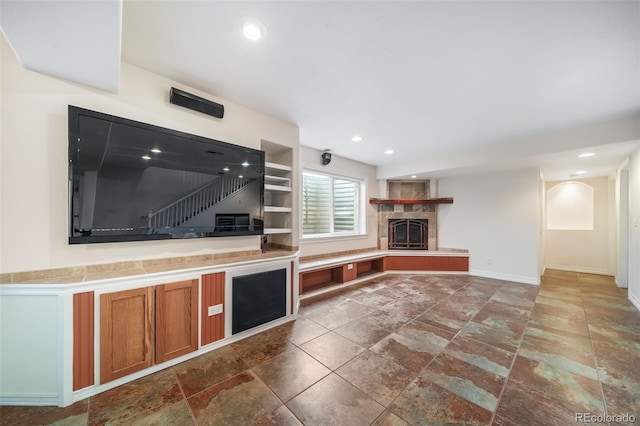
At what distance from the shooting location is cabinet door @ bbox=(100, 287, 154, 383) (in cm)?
168

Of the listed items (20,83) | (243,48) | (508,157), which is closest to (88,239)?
(20,83)

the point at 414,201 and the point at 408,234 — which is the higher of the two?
the point at 414,201

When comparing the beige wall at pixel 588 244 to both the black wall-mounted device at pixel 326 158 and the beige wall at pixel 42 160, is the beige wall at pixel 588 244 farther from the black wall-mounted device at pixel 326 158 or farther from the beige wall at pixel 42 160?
the beige wall at pixel 42 160

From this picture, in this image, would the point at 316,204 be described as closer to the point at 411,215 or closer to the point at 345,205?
the point at 345,205

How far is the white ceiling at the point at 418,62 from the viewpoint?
1462 millimetres

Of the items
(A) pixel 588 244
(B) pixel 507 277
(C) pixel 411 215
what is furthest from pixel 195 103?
(A) pixel 588 244

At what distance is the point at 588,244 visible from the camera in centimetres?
543

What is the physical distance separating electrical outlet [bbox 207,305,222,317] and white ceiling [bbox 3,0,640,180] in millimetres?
2178

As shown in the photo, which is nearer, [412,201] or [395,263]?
[395,263]

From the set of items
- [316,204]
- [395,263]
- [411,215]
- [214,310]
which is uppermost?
[316,204]

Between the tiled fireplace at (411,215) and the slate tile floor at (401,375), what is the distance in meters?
2.58

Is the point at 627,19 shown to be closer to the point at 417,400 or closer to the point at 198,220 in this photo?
the point at 417,400

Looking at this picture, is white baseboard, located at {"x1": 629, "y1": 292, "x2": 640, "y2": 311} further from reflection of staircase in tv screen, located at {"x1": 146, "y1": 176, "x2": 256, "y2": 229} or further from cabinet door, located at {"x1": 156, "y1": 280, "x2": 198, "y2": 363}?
cabinet door, located at {"x1": 156, "y1": 280, "x2": 198, "y2": 363}

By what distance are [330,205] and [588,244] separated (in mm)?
6235
